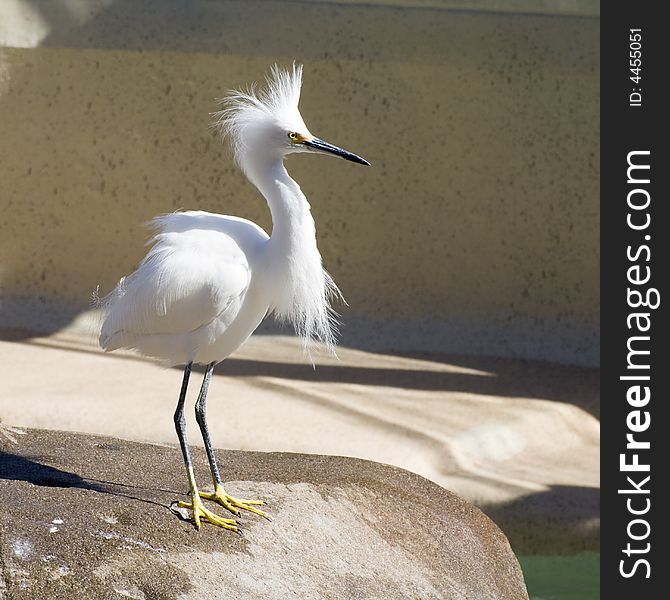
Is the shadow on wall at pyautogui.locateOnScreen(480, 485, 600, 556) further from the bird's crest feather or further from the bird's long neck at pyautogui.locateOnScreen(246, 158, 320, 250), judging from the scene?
the bird's crest feather

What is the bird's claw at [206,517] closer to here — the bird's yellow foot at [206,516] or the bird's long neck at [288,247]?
the bird's yellow foot at [206,516]

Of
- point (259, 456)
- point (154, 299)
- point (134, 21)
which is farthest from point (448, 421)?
point (134, 21)

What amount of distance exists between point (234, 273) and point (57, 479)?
0.84m

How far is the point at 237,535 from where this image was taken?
10.0ft

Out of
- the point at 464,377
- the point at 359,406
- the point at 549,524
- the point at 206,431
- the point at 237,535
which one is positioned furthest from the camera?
the point at 464,377

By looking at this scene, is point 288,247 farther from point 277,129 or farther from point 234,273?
point 277,129

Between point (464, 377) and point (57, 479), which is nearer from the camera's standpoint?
point (57, 479)

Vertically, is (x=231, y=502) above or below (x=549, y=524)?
above

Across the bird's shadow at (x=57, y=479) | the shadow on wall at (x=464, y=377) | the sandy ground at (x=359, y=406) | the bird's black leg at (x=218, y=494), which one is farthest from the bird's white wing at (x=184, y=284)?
the shadow on wall at (x=464, y=377)

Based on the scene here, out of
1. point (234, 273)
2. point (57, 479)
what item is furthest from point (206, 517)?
point (234, 273)

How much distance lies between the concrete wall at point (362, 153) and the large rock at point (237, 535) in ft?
11.3

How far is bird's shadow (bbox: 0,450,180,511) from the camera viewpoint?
10.5ft

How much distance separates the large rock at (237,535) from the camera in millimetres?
2764

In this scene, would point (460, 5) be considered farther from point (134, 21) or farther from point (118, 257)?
point (118, 257)
